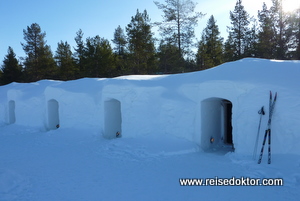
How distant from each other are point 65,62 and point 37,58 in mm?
3710

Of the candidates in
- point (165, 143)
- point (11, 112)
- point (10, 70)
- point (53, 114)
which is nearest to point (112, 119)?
point (165, 143)

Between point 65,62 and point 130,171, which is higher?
point 65,62

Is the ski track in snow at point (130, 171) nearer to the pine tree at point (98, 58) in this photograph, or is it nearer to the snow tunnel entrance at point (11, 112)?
the snow tunnel entrance at point (11, 112)

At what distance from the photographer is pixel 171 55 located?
2275 cm

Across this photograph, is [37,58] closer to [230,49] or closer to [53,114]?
[53,114]

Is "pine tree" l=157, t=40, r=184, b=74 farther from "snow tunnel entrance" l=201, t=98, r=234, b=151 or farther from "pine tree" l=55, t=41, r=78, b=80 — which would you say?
"snow tunnel entrance" l=201, t=98, r=234, b=151

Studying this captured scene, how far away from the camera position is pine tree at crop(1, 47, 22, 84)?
30438mm

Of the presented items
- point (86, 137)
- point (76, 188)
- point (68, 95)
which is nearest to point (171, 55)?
point (68, 95)

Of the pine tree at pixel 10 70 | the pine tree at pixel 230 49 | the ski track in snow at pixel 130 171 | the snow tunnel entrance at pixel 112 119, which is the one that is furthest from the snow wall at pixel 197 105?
the pine tree at pixel 10 70

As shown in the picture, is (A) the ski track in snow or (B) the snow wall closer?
(A) the ski track in snow

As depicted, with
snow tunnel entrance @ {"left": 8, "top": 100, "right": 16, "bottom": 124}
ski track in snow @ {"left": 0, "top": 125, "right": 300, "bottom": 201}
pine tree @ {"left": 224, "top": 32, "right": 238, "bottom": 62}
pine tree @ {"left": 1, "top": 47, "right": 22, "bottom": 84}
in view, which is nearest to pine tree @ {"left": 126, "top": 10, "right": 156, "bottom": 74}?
pine tree @ {"left": 224, "top": 32, "right": 238, "bottom": 62}

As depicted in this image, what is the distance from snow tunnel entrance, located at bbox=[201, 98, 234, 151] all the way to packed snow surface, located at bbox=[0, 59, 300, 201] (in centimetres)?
4

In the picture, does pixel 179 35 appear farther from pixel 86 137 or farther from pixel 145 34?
pixel 86 137

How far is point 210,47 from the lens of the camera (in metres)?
23.8
